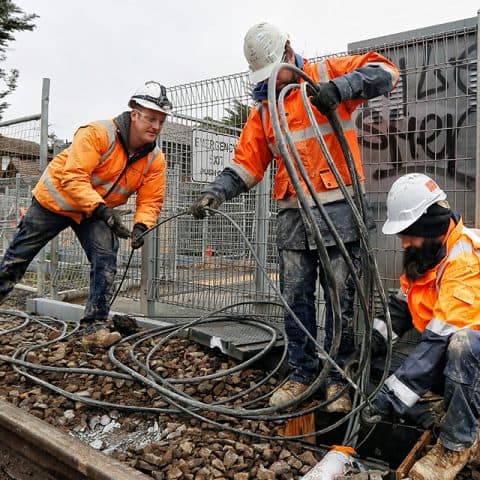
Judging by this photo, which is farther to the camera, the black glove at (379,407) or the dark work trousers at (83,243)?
the dark work trousers at (83,243)

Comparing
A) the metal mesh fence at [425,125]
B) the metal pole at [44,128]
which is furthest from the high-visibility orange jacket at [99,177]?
the metal pole at [44,128]

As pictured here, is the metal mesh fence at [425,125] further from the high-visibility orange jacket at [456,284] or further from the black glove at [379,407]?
the black glove at [379,407]

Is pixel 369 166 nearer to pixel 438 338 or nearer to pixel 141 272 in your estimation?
pixel 438 338

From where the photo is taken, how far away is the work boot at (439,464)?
92.2 inches

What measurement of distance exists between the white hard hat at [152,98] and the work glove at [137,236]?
1.01 m

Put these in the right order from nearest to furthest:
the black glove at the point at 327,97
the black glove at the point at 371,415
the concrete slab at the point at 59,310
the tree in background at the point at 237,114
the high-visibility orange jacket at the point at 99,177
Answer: the black glove at the point at 371,415, the black glove at the point at 327,97, the high-visibility orange jacket at the point at 99,177, the tree in background at the point at 237,114, the concrete slab at the point at 59,310

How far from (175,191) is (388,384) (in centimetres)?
378

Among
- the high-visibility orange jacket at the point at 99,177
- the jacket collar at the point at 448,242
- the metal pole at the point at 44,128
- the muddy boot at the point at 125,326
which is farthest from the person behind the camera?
the metal pole at the point at 44,128

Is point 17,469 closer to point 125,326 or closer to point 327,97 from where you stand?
point 125,326

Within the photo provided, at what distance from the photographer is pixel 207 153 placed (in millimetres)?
5359

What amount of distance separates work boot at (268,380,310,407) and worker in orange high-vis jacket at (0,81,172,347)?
173cm

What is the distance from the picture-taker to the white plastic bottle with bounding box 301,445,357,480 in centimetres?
230

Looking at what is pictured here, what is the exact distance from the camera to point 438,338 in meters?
2.45

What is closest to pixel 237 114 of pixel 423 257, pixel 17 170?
pixel 423 257
